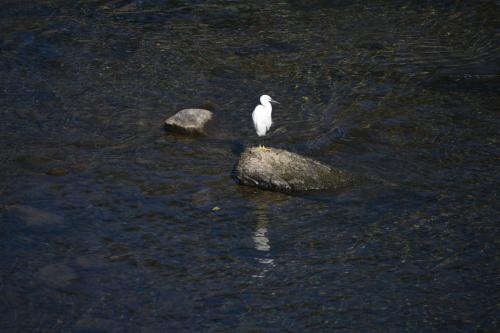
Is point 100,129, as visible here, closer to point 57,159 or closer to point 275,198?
point 57,159

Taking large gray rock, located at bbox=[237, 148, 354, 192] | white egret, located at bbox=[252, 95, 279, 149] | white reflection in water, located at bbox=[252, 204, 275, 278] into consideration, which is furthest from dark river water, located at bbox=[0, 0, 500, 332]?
white egret, located at bbox=[252, 95, 279, 149]

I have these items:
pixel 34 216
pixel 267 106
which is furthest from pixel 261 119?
pixel 34 216

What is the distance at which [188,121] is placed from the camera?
11.2 m

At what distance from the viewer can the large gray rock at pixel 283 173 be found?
30.6 ft

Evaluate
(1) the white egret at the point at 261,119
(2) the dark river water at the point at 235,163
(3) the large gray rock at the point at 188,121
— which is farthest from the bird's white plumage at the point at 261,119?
(3) the large gray rock at the point at 188,121

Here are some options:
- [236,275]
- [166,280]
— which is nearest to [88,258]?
[166,280]

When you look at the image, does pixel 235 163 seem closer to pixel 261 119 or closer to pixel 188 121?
pixel 261 119

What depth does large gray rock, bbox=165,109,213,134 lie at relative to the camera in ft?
36.6

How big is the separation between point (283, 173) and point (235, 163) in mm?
1073

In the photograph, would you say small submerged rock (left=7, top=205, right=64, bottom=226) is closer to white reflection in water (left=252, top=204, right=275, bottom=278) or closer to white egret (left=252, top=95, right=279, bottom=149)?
white reflection in water (left=252, top=204, right=275, bottom=278)

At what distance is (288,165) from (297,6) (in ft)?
24.7

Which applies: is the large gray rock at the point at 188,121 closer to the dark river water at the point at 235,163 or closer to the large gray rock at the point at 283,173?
the dark river water at the point at 235,163

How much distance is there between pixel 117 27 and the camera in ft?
50.4

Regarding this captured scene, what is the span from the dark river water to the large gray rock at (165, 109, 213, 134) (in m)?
0.20
